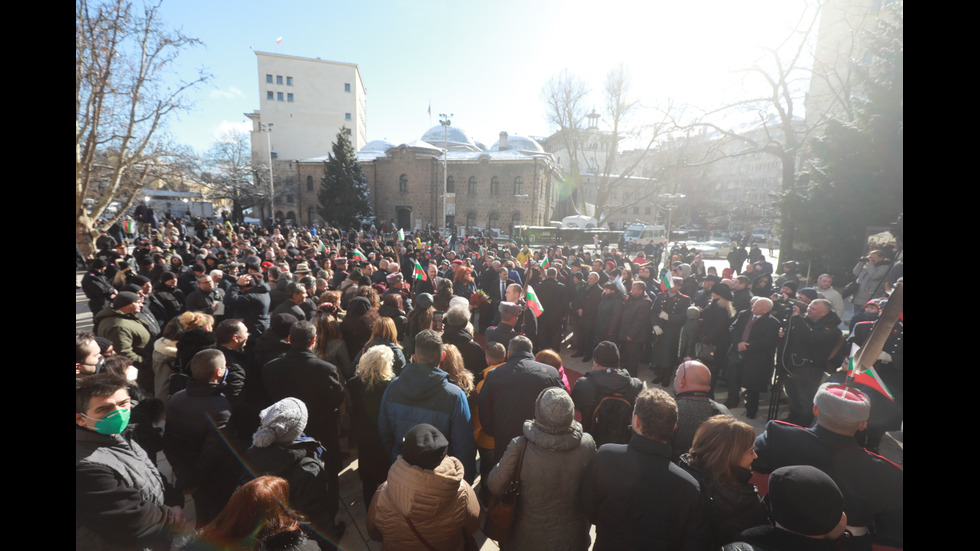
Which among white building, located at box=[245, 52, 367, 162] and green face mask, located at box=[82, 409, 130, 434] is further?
white building, located at box=[245, 52, 367, 162]

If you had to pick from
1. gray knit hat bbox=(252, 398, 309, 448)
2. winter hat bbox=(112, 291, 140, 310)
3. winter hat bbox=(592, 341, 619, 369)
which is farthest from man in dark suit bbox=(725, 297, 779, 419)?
winter hat bbox=(112, 291, 140, 310)

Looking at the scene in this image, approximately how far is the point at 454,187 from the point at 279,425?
122 ft

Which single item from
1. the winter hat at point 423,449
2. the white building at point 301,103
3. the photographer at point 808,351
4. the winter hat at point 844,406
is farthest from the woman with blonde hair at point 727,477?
the white building at point 301,103

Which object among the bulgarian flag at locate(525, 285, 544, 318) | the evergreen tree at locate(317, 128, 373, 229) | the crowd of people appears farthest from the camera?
the evergreen tree at locate(317, 128, 373, 229)

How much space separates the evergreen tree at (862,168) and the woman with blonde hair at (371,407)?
16.6 metres

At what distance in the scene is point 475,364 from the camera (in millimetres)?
3938

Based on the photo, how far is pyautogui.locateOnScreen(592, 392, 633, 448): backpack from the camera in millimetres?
3037

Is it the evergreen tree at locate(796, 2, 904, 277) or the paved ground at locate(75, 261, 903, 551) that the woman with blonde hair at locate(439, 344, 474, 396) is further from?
the evergreen tree at locate(796, 2, 904, 277)

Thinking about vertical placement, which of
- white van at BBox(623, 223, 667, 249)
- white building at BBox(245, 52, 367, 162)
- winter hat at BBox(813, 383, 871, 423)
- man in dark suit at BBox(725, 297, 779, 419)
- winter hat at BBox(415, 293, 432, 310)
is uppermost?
white building at BBox(245, 52, 367, 162)

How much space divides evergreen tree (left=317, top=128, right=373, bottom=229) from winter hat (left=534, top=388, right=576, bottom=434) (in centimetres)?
3613

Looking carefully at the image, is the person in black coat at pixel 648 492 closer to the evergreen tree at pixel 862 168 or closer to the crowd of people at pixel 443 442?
the crowd of people at pixel 443 442
